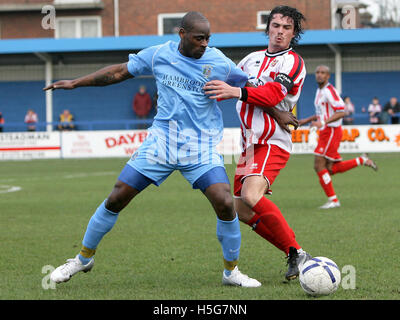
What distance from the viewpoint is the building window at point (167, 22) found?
37031 millimetres

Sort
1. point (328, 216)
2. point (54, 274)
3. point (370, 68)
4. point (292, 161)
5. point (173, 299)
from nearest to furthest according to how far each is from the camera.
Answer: point (173, 299) < point (54, 274) < point (328, 216) < point (292, 161) < point (370, 68)

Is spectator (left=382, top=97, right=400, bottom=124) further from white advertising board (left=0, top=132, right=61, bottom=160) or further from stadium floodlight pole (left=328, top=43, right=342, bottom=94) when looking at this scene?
white advertising board (left=0, top=132, right=61, bottom=160)

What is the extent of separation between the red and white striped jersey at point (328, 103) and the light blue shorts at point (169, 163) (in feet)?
22.3

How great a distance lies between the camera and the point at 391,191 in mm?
14078

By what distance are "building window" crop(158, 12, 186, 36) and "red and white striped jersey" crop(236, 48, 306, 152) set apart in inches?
1213

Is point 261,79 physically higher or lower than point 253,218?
higher

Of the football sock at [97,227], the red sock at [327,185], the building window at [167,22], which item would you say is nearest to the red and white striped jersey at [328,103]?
the red sock at [327,185]

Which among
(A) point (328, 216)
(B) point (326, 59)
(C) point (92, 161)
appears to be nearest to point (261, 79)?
(A) point (328, 216)

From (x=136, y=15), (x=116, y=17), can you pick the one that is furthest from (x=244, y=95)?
(x=116, y=17)

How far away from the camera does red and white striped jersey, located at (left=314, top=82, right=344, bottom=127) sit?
40.4 feet

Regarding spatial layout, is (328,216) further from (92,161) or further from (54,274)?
(92,161)

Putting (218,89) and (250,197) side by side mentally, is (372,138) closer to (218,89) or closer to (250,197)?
(250,197)

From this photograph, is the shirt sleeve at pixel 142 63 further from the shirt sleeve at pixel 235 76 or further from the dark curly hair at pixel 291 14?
the dark curly hair at pixel 291 14
